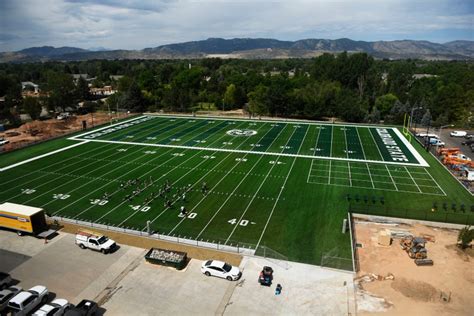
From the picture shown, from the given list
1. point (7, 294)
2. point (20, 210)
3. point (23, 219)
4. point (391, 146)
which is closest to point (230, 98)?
point (391, 146)

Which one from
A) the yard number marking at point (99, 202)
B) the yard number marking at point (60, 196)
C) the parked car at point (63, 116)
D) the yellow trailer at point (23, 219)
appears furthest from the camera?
the parked car at point (63, 116)

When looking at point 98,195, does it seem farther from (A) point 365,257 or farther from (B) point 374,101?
(B) point 374,101

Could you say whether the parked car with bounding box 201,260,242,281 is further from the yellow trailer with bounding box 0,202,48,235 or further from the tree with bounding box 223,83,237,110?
the tree with bounding box 223,83,237,110

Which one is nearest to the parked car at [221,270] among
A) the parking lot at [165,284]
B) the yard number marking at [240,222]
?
the parking lot at [165,284]

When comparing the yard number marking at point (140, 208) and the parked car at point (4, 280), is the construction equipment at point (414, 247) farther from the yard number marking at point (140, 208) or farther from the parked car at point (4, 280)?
the parked car at point (4, 280)

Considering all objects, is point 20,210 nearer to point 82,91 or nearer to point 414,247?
point 414,247

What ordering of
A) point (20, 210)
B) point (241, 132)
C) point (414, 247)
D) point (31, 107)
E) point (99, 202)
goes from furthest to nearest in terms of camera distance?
1. point (31, 107)
2. point (241, 132)
3. point (99, 202)
4. point (20, 210)
5. point (414, 247)
